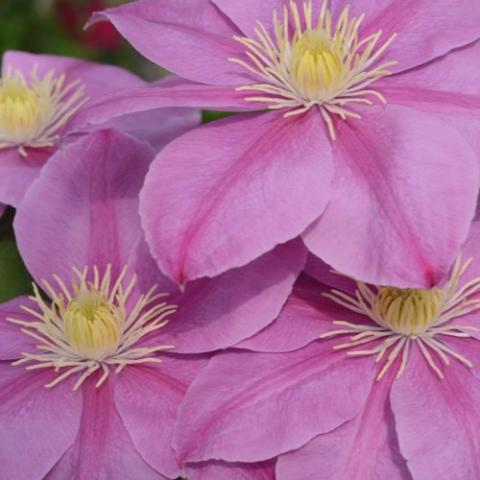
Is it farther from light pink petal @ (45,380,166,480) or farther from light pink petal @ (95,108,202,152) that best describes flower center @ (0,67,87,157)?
light pink petal @ (45,380,166,480)

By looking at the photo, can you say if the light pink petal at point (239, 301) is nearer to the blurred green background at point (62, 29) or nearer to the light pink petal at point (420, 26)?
the light pink petal at point (420, 26)

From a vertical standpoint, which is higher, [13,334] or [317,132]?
[317,132]

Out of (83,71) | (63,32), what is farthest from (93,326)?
(63,32)

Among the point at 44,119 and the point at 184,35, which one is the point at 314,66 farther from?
the point at 44,119

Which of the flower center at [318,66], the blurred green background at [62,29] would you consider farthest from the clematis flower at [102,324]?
the blurred green background at [62,29]

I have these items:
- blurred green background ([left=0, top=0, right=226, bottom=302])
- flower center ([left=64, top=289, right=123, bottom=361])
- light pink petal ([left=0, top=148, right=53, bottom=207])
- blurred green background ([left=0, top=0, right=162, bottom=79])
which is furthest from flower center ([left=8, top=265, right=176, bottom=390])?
blurred green background ([left=0, top=0, right=162, bottom=79])

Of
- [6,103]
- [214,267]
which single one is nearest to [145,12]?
[6,103]

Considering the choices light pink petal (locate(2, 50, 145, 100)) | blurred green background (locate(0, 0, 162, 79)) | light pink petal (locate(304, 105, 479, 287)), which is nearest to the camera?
light pink petal (locate(304, 105, 479, 287))

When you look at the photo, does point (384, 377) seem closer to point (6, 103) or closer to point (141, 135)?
point (141, 135)
